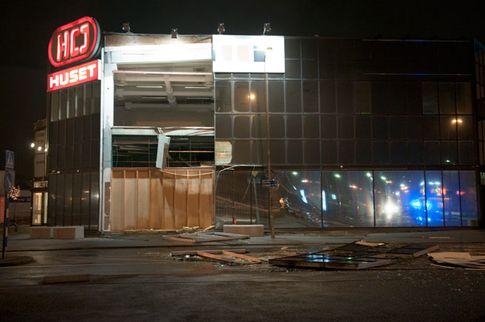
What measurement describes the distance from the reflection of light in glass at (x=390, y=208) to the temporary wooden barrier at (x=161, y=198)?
1063 cm

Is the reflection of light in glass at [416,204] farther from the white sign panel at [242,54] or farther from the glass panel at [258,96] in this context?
the white sign panel at [242,54]

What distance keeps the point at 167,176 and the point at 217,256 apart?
16565 mm

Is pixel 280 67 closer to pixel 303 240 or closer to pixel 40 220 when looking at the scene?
pixel 303 240

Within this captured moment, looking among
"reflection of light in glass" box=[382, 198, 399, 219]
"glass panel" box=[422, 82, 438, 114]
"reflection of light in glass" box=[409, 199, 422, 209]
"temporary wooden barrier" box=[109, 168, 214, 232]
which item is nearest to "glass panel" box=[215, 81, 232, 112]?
"temporary wooden barrier" box=[109, 168, 214, 232]

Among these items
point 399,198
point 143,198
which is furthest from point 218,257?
point 399,198

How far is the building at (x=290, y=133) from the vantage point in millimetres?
30562

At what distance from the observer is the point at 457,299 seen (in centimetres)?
966

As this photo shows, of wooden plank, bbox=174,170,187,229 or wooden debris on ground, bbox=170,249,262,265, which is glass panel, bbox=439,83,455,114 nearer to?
wooden plank, bbox=174,170,187,229

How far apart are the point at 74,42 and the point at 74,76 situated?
2074mm

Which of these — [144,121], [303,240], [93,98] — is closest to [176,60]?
[93,98]

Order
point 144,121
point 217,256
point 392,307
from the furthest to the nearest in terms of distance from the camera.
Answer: point 144,121 → point 217,256 → point 392,307

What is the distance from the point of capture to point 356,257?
50.8 feet

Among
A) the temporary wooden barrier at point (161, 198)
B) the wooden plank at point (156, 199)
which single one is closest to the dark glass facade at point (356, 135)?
the temporary wooden barrier at point (161, 198)

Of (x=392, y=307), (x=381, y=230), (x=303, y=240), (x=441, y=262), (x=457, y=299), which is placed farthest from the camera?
(x=381, y=230)
